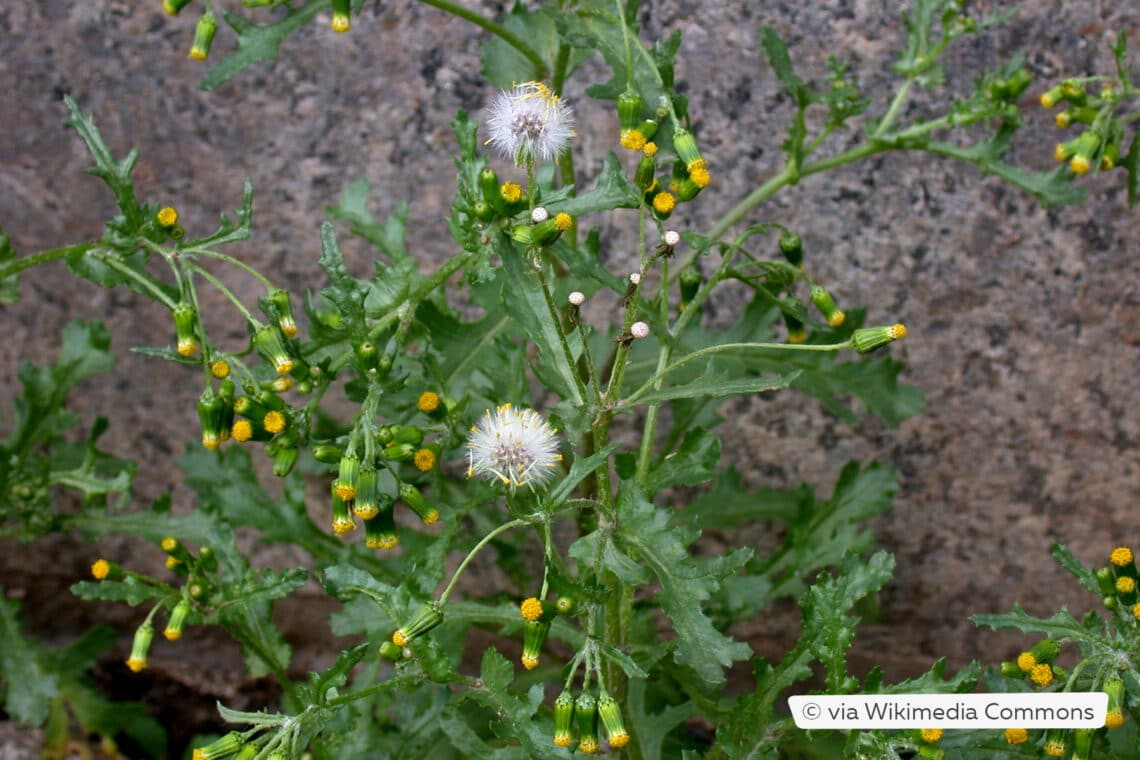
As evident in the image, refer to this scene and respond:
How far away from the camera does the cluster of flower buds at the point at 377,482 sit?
1448mm

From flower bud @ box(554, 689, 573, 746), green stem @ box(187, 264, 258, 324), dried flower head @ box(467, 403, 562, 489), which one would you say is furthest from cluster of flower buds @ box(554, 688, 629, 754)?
green stem @ box(187, 264, 258, 324)

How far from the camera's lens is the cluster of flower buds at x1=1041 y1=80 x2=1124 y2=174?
67.3 inches

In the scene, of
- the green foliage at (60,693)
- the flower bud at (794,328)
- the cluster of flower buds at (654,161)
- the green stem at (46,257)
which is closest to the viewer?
the cluster of flower buds at (654,161)

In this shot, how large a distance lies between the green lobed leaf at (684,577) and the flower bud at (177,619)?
628 mm

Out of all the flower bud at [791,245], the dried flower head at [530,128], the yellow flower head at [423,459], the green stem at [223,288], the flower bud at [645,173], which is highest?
the dried flower head at [530,128]

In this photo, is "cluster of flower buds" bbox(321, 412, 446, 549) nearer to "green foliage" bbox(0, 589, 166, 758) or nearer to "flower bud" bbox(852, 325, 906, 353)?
"flower bud" bbox(852, 325, 906, 353)

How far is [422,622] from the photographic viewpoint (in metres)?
1.41

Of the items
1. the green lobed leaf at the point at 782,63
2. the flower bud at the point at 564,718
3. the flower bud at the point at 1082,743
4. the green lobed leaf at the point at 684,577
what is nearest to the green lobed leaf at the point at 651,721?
the green lobed leaf at the point at 684,577

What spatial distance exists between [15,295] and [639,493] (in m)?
1.16

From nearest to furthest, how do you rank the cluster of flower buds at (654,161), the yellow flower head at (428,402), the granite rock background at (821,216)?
the cluster of flower buds at (654,161)
the yellow flower head at (428,402)
the granite rock background at (821,216)

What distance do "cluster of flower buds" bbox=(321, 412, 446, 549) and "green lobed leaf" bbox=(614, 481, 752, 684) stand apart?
10.4 inches

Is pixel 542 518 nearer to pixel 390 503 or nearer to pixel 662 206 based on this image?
pixel 390 503

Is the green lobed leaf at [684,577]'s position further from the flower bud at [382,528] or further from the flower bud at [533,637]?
the flower bud at [382,528]

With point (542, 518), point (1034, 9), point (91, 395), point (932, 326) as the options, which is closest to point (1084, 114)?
point (1034, 9)
